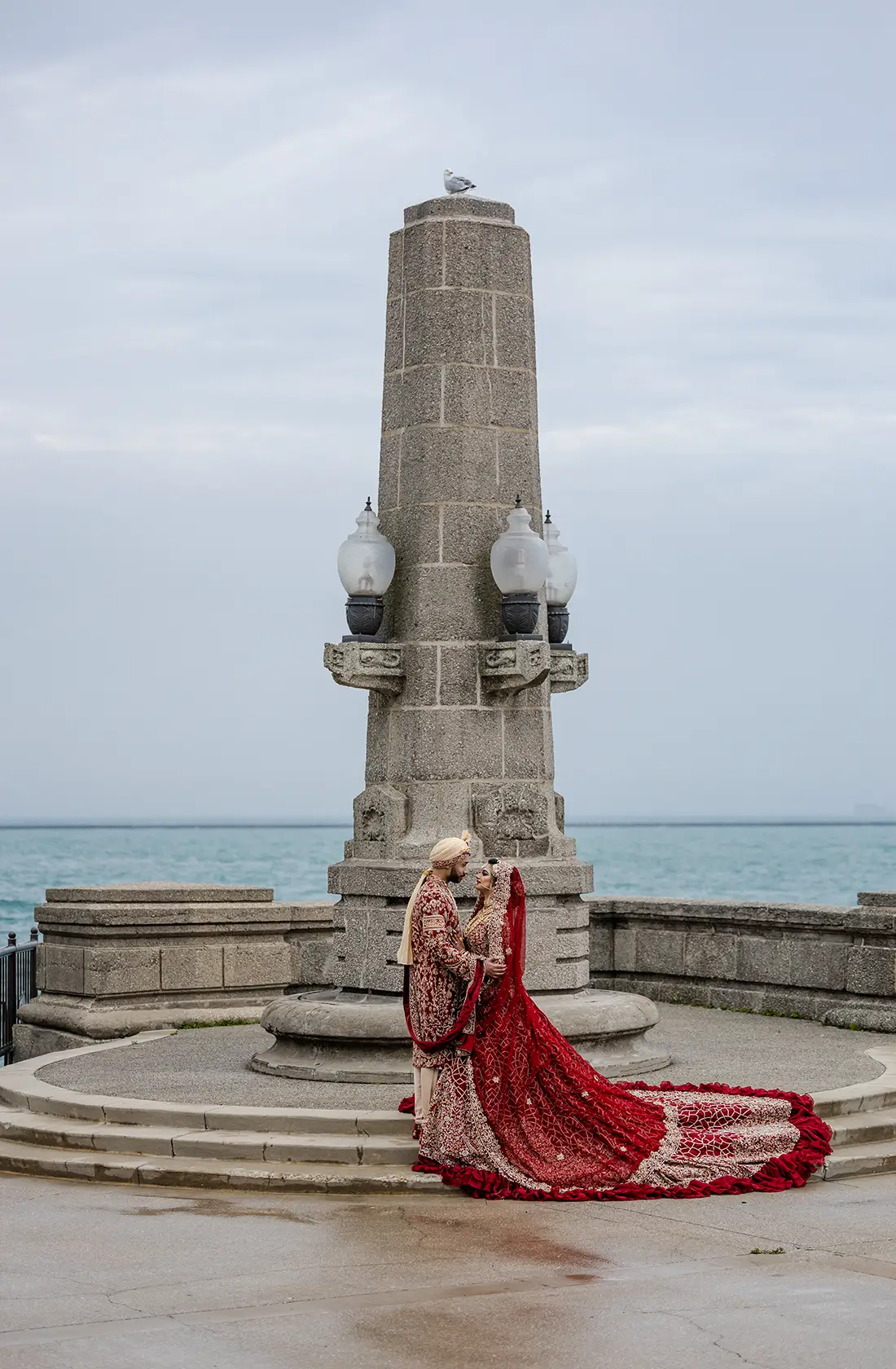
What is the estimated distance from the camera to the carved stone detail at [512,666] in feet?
39.4

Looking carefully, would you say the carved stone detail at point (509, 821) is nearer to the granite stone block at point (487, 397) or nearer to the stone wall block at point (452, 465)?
the stone wall block at point (452, 465)

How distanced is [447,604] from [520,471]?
1.06 metres

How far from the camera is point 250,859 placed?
93.6m

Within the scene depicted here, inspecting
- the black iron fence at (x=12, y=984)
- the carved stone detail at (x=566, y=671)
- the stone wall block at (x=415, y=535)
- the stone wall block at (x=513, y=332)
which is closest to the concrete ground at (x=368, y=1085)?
the black iron fence at (x=12, y=984)

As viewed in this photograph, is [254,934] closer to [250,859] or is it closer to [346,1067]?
[346,1067]

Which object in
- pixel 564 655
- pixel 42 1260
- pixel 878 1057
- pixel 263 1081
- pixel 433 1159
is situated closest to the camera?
pixel 42 1260

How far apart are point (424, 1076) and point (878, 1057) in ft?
12.9

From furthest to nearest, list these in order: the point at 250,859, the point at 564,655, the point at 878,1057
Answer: the point at 250,859
the point at 564,655
the point at 878,1057

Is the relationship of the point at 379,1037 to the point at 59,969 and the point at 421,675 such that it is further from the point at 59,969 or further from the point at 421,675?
the point at 59,969

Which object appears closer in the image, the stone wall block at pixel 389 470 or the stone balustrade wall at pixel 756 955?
the stone wall block at pixel 389 470

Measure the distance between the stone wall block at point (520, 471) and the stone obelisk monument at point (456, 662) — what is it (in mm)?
12

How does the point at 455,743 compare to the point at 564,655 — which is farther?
the point at 564,655

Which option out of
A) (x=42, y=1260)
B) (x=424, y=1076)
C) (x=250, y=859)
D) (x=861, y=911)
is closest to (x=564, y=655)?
(x=861, y=911)

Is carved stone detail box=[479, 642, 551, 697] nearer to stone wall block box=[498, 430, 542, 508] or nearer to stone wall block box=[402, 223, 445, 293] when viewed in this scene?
stone wall block box=[498, 430, 542, 508]
